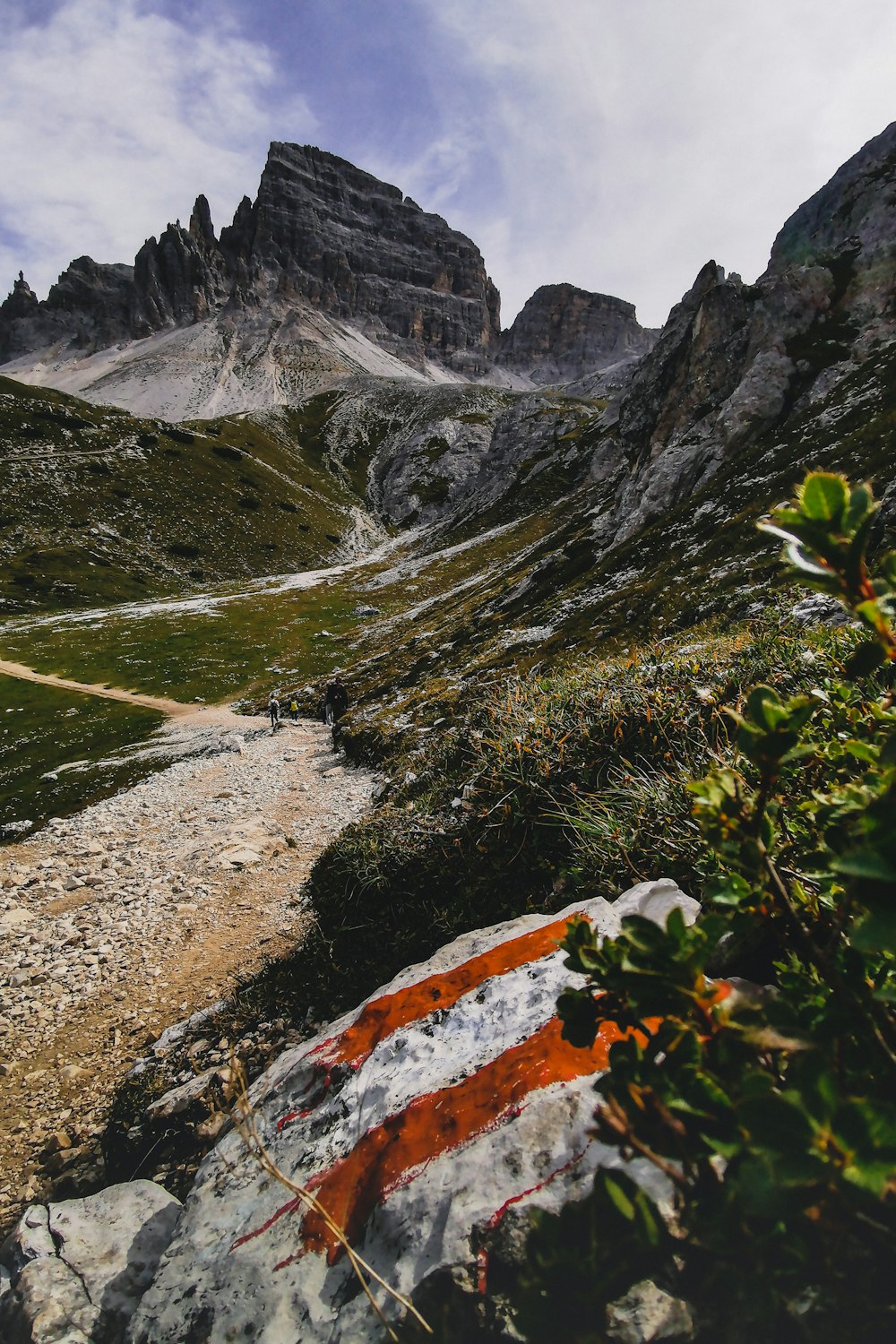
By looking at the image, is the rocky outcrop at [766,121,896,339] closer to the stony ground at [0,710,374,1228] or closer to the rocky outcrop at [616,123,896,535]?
the rocky outcrop at [616,123,896,535]

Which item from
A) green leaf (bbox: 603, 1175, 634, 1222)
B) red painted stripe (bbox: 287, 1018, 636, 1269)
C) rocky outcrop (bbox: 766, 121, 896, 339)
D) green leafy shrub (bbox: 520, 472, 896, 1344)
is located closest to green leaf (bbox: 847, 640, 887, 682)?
green leafy shrub (bbox: 520, 472, 896, 1344)

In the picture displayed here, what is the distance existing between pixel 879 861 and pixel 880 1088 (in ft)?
3.03

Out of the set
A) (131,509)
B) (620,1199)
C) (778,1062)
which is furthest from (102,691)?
(131,509)

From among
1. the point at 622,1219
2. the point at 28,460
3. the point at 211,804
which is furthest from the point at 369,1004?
the point at 28,460

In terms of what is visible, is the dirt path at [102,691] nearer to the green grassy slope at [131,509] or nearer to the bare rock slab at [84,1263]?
the green grassy slope at [131,509]

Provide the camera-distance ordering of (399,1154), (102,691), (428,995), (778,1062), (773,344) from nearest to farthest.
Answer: (778,1062) < (399,1154) < (428,995) < (773,344) < (102,691)

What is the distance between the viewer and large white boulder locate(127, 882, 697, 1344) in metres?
2.39

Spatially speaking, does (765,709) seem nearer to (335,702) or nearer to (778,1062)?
(778,1062)

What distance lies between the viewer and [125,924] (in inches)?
429

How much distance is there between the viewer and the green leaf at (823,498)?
3.81 feet

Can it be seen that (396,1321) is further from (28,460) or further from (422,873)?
(28,460)

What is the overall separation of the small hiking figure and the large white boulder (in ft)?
77.8

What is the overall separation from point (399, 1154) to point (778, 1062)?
2.37m

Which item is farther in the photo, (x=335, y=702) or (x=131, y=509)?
(x=131, y=509)
